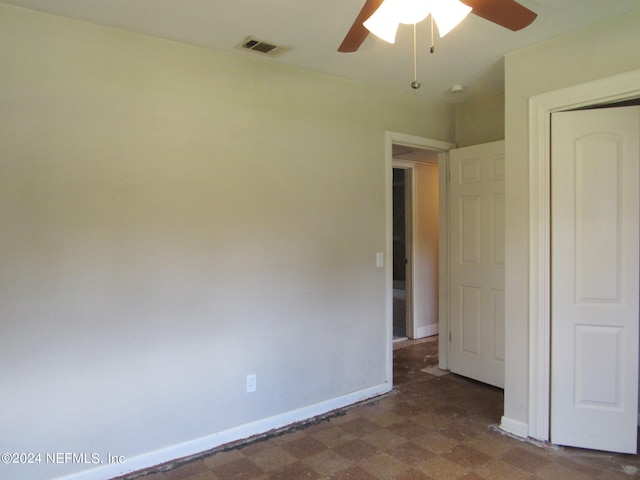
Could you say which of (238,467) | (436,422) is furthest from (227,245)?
(436,422)

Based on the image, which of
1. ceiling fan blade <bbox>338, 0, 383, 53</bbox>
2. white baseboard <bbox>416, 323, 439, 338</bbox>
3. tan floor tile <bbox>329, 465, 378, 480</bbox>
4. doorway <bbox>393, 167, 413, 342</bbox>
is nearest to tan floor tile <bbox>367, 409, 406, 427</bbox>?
tan floor tile <bbox>329, 465, 378, 480</bbox>

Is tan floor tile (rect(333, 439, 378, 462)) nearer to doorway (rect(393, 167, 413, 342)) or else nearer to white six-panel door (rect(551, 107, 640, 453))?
white six-panel door (rect(551, 107, 640, 453))

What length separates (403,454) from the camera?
8.25 feet

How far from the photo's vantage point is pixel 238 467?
2381mm

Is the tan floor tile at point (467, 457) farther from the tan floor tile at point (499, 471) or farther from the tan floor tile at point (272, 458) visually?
the tan floor tile at point (272, 458)

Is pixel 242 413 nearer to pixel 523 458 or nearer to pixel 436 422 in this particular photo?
pixel 436 422

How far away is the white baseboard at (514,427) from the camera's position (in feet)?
8.79

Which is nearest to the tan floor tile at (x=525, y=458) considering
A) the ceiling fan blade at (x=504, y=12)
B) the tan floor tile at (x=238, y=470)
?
the tan floor tile at (x=238, y=470)

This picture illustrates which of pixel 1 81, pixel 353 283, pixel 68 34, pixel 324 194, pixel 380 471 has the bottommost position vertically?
pixel 380 471

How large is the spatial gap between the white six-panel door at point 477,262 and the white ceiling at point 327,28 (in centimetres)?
82

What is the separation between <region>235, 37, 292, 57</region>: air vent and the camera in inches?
97.9

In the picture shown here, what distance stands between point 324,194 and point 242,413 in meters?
1.56

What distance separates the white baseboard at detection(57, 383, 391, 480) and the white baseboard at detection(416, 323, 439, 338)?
6.02 feet

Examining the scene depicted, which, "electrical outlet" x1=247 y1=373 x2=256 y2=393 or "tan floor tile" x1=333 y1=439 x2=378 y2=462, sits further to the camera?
"electrical outlet" x1=247 y1=373 x2=256 y2=393
